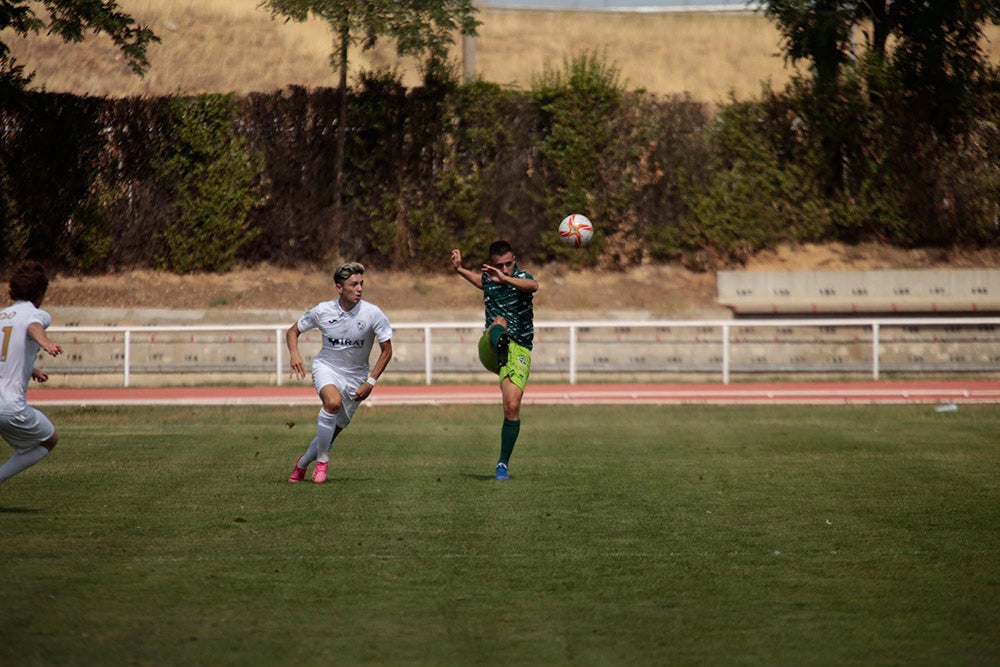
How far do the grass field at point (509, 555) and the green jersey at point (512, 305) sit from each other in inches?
54.6

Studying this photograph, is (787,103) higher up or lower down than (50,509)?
higher up

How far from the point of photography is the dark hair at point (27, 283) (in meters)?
9.21

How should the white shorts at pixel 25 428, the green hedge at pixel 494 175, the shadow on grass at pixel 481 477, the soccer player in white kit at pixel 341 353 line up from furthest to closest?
the green hedge at pixel 494 175 → the shadow on grass at pixel 481 477 → the soccer player in white kit at pixel 341 353 → the white shorts at pixel 25 428

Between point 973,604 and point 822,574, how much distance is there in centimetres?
99

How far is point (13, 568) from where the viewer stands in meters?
7.43

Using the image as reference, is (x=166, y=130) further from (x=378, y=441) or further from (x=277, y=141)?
(x=378, y=441)

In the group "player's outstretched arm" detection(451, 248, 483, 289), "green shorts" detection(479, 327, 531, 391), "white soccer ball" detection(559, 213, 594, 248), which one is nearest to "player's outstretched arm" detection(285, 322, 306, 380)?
"player's outstretched arm" detection(451, 248, 483, 289)

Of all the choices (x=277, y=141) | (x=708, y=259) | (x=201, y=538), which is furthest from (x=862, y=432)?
(x=277, y=141)

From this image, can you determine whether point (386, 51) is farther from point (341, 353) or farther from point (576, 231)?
point (341, 353)

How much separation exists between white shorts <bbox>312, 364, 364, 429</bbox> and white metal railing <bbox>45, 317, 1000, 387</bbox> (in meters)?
11.8

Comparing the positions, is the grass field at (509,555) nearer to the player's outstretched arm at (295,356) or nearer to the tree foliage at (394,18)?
the player's outstretched arm at (295,356)

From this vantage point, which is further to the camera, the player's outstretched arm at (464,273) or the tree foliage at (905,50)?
the tree foliage at (905,50)

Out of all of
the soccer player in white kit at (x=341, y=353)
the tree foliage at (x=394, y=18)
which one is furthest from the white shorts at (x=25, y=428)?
the tree foliage at (x=394, y=18)

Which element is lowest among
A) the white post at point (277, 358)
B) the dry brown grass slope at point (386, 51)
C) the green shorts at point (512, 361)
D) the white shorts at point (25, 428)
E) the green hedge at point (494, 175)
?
the white post at point (277, 358)
